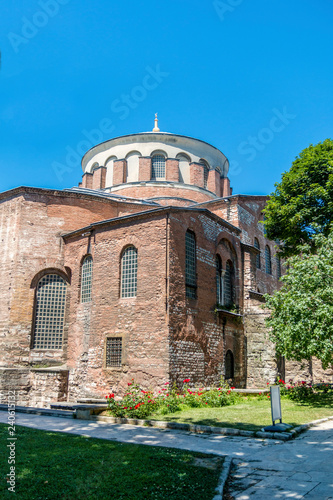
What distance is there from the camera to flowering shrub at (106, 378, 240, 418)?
11.1 meters

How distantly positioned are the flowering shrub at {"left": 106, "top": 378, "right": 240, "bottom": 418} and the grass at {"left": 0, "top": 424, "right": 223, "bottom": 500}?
353cm

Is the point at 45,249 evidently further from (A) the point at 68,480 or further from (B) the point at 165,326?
(A) the point at 68,480

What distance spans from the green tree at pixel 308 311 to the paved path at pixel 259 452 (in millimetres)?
3380

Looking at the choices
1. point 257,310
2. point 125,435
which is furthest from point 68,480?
point 257,310

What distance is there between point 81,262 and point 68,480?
14367mm

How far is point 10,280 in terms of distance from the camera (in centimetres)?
1895

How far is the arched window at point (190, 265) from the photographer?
16891 millimetres

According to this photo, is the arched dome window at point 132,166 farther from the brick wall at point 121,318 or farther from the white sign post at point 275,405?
the white sign post at point 275,405

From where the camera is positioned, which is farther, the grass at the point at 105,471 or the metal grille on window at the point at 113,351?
the metal grille on window at the point at 113,351

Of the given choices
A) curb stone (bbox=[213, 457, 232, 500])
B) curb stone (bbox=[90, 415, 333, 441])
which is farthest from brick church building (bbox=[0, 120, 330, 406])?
curb stone (bbox=[213, 457, 232, 500])

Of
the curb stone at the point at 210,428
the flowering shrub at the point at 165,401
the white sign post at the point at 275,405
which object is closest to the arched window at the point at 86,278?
the flowering shrub at the point at 165,401

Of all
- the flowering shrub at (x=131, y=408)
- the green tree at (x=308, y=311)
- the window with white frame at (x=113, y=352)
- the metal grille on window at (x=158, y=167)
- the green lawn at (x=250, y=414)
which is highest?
the metal grille on window at (x=158, y=167)

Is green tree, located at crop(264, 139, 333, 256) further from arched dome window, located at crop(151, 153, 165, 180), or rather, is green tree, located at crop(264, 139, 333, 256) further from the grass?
the grass

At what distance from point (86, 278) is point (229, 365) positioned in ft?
23.7
